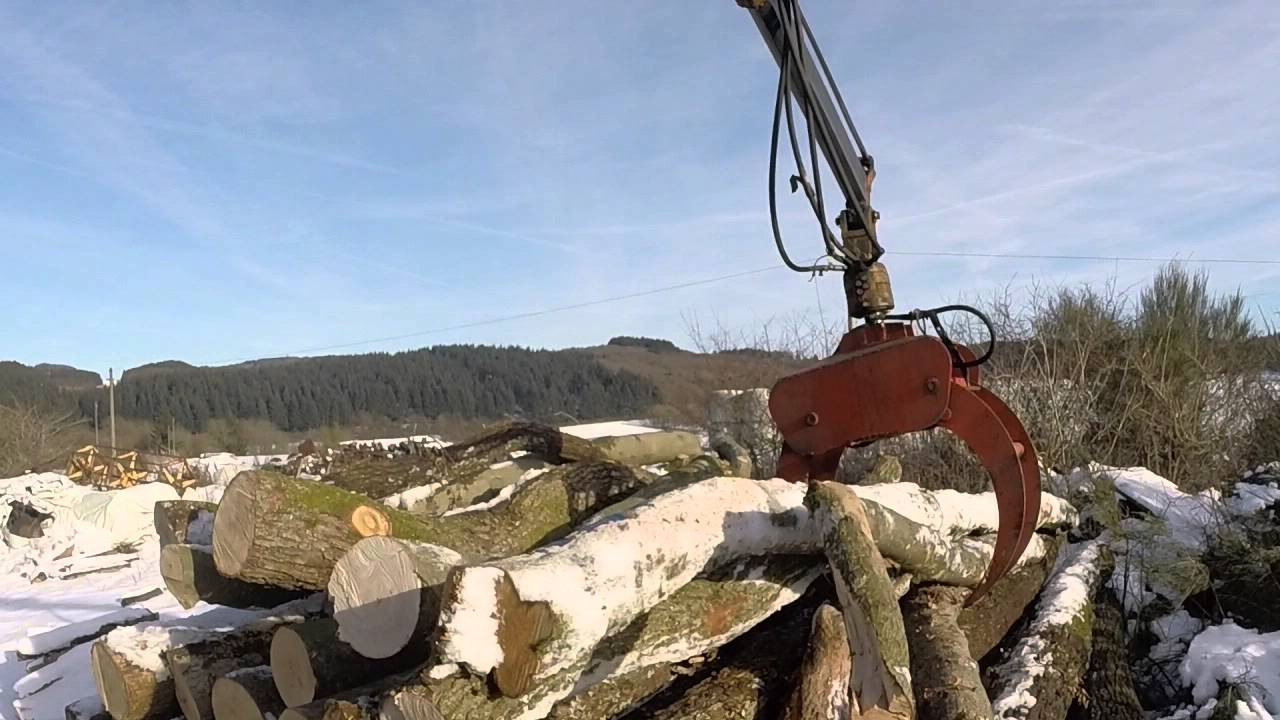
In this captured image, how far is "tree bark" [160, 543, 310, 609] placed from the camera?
4.05m

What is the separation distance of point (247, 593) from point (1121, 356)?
9.76 m

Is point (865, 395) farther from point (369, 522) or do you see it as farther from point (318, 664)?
point (318, 664)

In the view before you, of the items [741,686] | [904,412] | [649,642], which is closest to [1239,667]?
[904,412]

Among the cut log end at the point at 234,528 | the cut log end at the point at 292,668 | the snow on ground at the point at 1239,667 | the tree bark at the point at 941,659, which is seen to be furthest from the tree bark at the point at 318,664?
the snow on ground at the point at 1239,667

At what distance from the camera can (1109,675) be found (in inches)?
172

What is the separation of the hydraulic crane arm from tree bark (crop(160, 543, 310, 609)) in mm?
2372

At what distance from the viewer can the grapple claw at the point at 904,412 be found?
3908mm

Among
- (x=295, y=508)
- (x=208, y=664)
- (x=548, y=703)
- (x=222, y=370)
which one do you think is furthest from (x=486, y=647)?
(x=222, y=370)

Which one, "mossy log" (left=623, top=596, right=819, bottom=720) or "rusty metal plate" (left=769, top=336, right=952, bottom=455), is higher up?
"rusty metal plate" (left=769, top=336, right=952, bottom=455)

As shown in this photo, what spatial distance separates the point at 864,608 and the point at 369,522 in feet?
5.97

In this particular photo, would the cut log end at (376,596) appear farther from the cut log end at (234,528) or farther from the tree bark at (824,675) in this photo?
the tree bark at (824,675)

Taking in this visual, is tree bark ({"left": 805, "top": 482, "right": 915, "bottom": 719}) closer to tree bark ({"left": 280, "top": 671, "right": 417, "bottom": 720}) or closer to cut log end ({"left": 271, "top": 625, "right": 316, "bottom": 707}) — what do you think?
tree bark ({"left": 280, "top": 671, "right": 417, "bottom": 720})

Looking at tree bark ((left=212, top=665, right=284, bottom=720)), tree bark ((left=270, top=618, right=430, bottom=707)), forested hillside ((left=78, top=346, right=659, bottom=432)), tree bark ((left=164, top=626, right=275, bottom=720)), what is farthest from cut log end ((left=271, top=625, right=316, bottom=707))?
forested hillside ((left=78, top=346, right=659, bottom=432))

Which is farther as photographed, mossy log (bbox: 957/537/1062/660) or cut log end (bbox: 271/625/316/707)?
mossy log (bbox: 957/537/1062/660)
